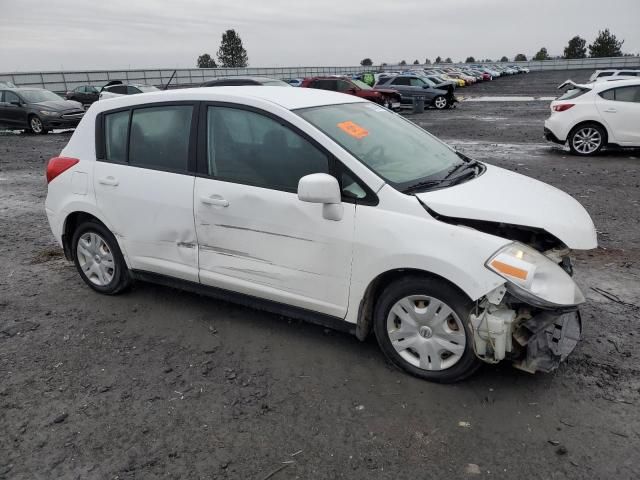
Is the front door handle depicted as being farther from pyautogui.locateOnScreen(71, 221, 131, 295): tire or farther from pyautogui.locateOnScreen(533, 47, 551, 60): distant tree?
pyautogui.locateOnScreen(533, 47, 551, 60): distant tree

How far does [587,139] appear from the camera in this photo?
11539 mm

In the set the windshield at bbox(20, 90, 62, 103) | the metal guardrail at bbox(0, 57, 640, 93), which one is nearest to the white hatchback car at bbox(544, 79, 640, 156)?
the windshield at bbox(20, 90, 62, 103)

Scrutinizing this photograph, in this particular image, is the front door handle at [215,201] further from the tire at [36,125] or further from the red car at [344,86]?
the red car at [344,86]

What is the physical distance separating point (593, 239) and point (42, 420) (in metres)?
3.41

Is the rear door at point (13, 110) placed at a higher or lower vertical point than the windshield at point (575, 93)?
lower

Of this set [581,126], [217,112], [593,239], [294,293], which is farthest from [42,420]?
[581,126]

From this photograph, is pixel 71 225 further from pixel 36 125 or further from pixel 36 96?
pixel 36 96

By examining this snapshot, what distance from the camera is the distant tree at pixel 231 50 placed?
8612 cm

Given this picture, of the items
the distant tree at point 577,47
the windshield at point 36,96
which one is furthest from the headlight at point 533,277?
the distant tree at point 577,47

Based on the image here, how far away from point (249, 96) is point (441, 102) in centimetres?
2440

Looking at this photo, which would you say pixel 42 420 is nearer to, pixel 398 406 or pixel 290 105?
pixel 398 406

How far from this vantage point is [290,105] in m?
3.63

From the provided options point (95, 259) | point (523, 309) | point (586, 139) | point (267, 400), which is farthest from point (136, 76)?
point (523, 309)

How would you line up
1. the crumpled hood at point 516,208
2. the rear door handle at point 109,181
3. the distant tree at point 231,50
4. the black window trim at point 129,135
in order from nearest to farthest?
the crumpled hood at point 516,208
the black window trim at point 129,135
the rear door handle at point 109,181
the distant tree at point 231,50
